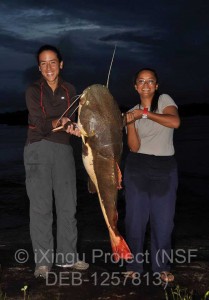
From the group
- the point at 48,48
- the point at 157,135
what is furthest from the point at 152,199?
the point at 48,48

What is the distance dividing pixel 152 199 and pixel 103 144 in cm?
138

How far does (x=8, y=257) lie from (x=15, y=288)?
1.66m

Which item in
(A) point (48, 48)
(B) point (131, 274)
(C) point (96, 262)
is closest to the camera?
(A) point (48, 48)

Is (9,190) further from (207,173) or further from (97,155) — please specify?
(97,155)

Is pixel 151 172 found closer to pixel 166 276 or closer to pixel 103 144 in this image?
pixel 103 144

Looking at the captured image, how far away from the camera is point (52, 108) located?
19.0ft

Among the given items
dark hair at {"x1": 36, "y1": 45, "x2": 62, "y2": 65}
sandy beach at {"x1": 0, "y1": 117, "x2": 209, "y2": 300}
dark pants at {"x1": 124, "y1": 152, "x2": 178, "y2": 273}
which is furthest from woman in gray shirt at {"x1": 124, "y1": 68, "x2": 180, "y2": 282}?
dark hair at {"x1": 36, "y1": 45, "x2": 62, "y2": 65}

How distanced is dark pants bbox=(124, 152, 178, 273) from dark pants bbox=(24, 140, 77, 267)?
2.62ft

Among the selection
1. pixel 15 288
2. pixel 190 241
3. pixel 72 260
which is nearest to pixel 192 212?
pixel 190 241

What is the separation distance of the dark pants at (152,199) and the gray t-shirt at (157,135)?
8 cm

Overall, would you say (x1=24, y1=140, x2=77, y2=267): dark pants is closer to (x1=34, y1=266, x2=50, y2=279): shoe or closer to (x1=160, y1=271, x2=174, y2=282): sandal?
(x1=34, y1=266, x2=50, y2=279): shoe

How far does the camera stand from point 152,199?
5.76m

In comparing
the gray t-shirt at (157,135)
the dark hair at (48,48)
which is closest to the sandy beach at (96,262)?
the gray t-shirt at (157,135)

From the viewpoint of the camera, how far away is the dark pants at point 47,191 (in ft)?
19.3
